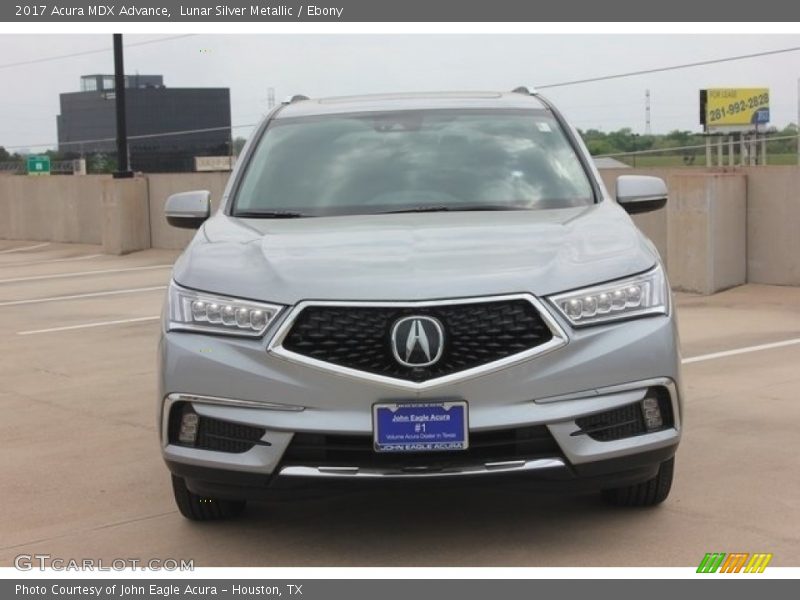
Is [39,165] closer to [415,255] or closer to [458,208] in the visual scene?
[458,208]

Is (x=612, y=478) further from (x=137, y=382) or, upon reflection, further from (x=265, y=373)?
(x=137, y=382)

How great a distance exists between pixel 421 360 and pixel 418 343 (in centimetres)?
6

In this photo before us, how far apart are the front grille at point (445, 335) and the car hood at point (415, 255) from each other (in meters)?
0.05

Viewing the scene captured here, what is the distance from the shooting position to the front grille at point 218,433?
446cm

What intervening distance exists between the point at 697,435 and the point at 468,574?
251 centimetres

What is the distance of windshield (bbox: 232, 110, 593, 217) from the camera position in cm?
557

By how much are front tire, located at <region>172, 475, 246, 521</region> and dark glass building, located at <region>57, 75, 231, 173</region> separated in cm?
3742

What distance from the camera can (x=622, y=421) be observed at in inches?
177

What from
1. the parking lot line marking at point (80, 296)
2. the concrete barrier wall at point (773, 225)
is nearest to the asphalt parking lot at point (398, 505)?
the concrete barrier wall at point (773, 225)

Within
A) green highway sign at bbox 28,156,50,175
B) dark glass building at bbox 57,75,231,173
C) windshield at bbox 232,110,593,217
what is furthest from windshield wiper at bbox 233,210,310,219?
green highway sign at bbox 28,156,50,175

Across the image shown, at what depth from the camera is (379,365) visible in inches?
171

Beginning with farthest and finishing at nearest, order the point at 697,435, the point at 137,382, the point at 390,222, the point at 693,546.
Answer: the point at 137,382 → the point at 697,435 → the point at 390,222 → the point at 693,546

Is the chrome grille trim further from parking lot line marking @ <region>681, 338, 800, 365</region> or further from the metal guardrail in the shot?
the metal guardrail
